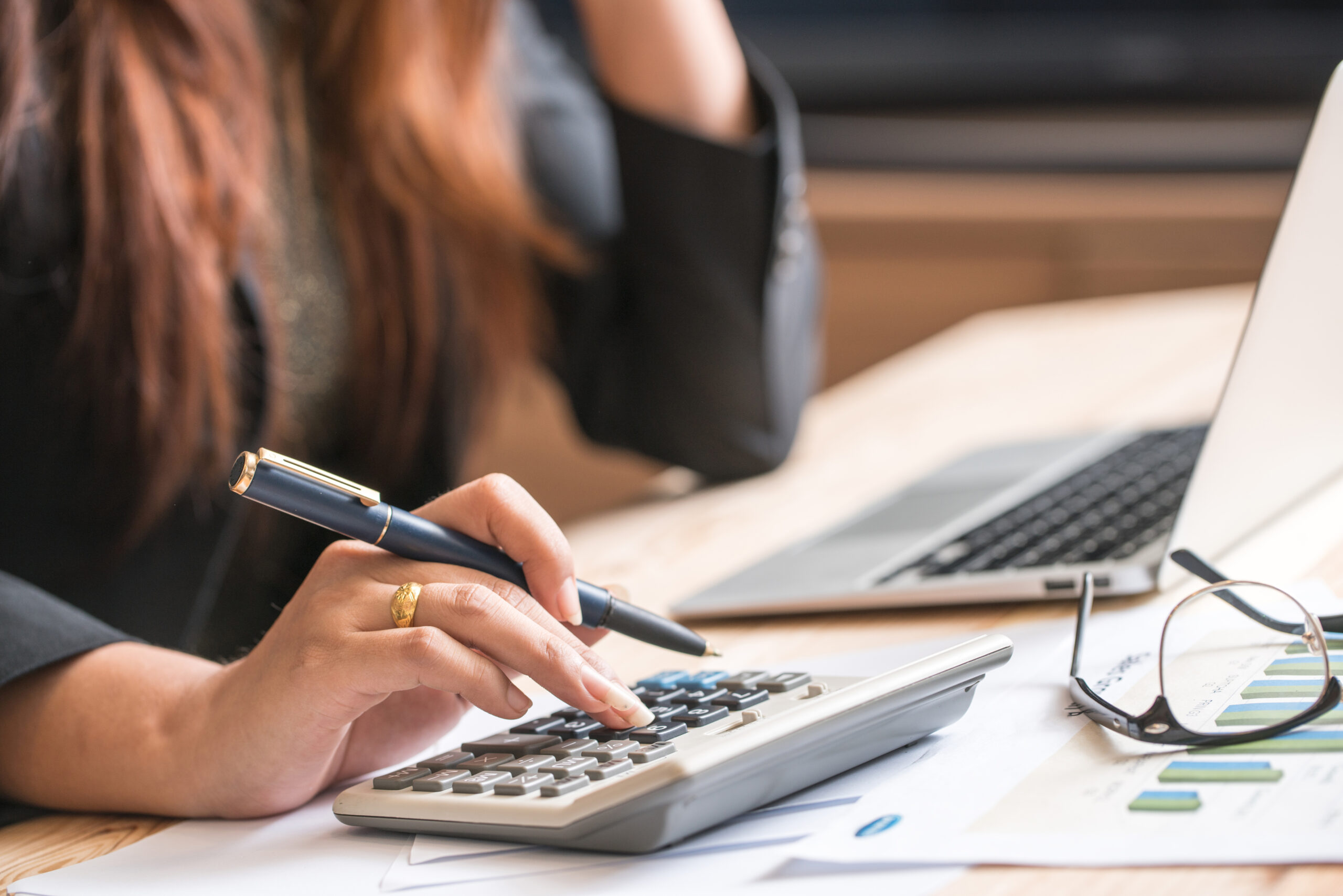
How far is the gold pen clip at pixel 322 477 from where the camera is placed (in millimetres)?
376

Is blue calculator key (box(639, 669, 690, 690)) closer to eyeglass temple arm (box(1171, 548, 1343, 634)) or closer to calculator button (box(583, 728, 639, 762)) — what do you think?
calculator button (box(583, 728, 639, 762))

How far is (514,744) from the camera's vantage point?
405 millimetres

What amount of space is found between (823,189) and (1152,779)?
181 cm

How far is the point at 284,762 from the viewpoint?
41cm

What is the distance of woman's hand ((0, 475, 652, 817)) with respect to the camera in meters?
0.39

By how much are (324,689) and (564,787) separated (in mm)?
91

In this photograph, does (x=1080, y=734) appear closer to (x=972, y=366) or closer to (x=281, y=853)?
(x=281, y=853)

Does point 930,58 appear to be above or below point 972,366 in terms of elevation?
above

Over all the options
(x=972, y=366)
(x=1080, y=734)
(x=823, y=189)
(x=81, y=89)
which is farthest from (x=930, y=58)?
(x=1080, y=734)

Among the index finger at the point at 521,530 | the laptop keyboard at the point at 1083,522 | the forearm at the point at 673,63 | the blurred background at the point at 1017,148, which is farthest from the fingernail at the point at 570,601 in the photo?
the blurred background at the point at 1017,148

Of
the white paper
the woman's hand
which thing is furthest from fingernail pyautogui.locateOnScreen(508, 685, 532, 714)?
the white paper

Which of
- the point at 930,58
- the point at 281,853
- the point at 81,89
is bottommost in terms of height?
the point at 281,853

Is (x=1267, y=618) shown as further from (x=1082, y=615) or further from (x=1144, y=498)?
(x=1144, y=498)

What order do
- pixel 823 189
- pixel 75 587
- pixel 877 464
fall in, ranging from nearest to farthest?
pixel 75 587, pixel 877 464, pixel 823 189
